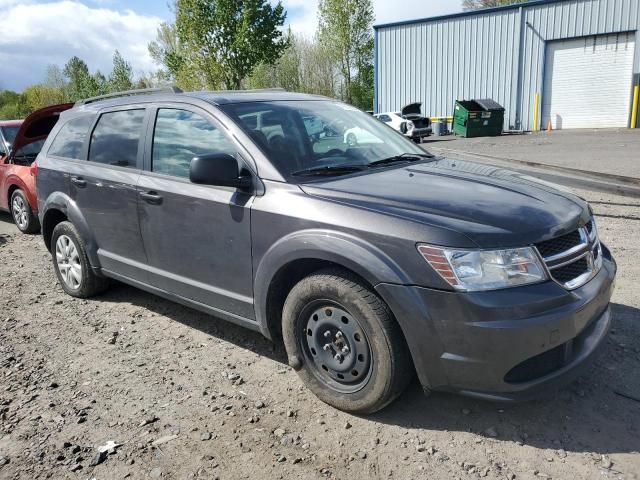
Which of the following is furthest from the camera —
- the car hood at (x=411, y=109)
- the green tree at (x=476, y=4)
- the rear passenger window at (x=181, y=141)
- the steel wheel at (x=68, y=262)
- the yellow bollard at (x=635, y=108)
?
the green tree at (x=476, y=4)

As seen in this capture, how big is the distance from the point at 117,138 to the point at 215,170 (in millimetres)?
1661

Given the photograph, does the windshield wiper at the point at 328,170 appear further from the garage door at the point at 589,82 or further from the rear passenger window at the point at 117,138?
the garage door at the point at 589,82

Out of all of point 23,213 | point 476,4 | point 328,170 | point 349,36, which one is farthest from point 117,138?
point 476,4

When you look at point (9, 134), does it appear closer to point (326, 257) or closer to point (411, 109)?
point (326, 257)

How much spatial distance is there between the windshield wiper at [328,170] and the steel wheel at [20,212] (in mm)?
6509

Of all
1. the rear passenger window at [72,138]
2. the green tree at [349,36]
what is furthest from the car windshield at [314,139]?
the green tree at [349,36]

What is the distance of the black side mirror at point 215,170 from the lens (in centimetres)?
307

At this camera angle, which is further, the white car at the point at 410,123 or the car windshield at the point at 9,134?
the white car at the point at 410,123

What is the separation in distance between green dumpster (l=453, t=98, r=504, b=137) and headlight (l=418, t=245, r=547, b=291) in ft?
78.1

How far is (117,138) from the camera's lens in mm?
4312

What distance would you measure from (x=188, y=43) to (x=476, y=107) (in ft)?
51.5

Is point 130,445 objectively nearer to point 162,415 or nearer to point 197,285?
point 162,415

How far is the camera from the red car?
25.4ft

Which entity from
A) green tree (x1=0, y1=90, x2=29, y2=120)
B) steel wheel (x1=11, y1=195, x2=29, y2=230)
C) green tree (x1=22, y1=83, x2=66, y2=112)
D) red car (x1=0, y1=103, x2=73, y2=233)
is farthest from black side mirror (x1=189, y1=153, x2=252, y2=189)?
green tree (x1=22, y1=83, x2=66, y2=112)
